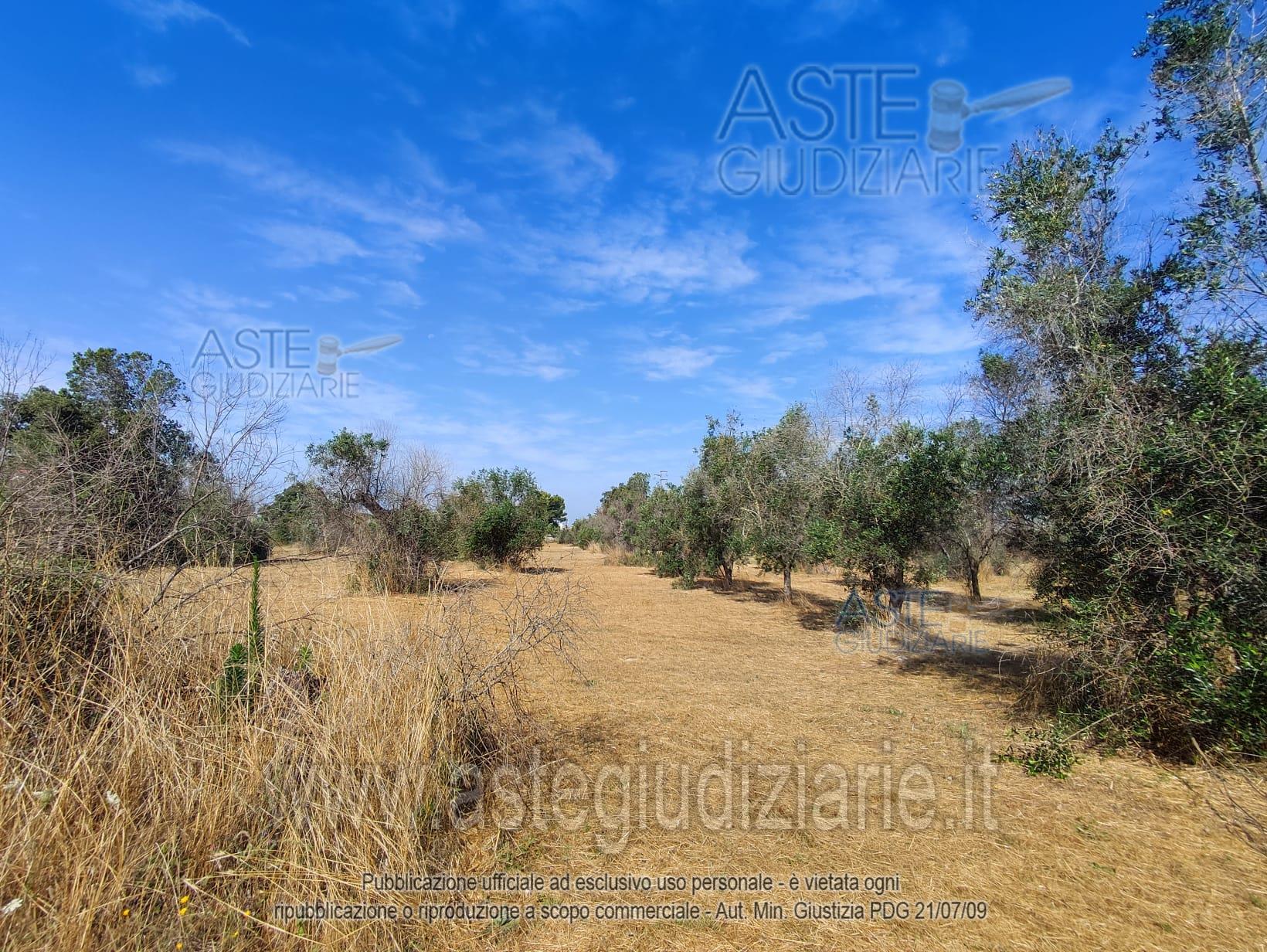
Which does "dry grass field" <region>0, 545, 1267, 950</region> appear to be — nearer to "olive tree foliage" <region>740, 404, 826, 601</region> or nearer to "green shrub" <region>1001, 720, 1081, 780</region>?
"green shrub" <region>1001, 720, 1081, 780</region>

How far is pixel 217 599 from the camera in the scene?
423 cm

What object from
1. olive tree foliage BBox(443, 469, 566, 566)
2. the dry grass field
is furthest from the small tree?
Result: olive tree foliage BBox(443, 469, 566, 566)

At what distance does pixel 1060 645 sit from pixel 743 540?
9570mm

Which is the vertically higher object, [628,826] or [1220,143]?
[1220,143]

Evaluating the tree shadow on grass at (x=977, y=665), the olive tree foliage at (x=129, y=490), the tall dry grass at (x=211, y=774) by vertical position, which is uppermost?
the olive tree foliage at (x=129, y=490)

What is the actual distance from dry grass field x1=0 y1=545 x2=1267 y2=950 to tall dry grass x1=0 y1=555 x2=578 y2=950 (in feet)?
0.05

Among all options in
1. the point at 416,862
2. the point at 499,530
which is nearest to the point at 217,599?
the point at 416,862

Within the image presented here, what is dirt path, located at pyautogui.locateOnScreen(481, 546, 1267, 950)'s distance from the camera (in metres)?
2.87

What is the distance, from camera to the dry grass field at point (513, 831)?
8.14 feet

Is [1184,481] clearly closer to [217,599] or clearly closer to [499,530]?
[217,599]

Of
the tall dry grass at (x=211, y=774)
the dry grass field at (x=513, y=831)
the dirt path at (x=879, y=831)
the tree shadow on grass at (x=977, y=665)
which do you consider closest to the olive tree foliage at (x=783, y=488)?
the tree shadow on grass at (x=977, y=665)

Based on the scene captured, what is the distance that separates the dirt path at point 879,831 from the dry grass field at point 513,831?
0.06 feet

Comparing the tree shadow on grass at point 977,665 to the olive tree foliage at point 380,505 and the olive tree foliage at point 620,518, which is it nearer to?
the olive tree foliage at point 380,505

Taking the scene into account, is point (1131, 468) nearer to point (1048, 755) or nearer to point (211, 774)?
point (1048, 755)
